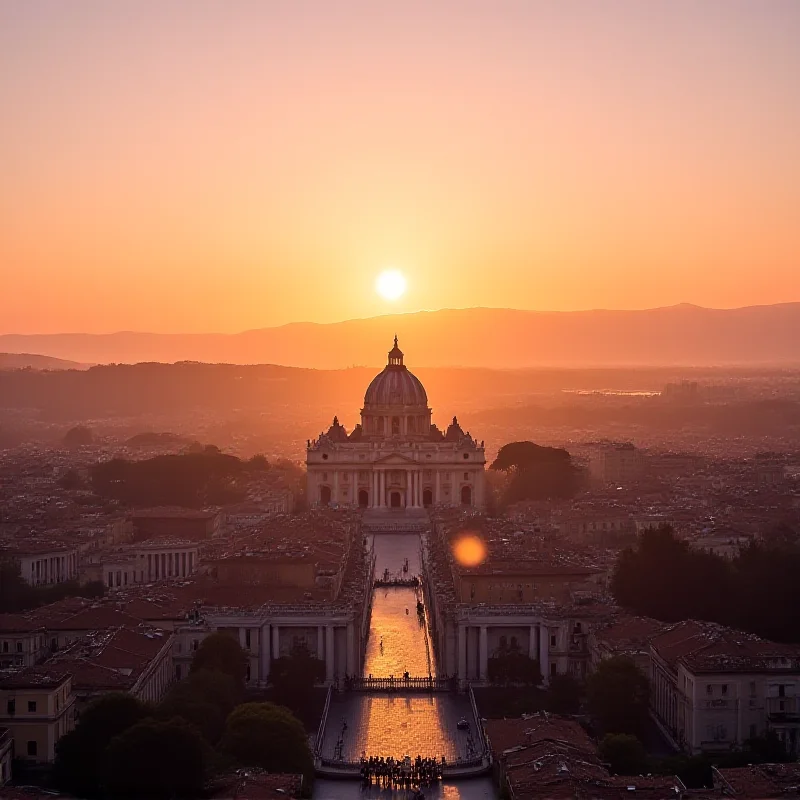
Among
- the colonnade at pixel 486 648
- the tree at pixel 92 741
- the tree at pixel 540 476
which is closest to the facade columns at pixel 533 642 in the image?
the colonnade at pixel 486 648

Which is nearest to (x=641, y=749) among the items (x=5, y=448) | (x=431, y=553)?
(x=431, y=553)

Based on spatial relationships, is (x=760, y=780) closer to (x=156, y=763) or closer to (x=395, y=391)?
(x=156, y=763)

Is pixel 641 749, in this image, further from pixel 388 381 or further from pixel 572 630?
pixel 388 381

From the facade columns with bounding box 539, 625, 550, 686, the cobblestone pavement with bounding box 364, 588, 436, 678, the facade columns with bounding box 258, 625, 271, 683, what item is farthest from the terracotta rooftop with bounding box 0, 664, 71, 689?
the facade columns with bounding box 539, 625, 550, 686

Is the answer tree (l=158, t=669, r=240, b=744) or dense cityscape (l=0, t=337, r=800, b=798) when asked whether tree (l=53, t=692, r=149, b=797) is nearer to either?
dense cityscape (l=0, t=337, r=800, b=798)

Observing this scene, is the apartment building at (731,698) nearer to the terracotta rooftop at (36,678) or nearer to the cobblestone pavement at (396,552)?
the terracotta rooftop at (36,678)

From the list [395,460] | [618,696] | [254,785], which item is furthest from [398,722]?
[395,460]
